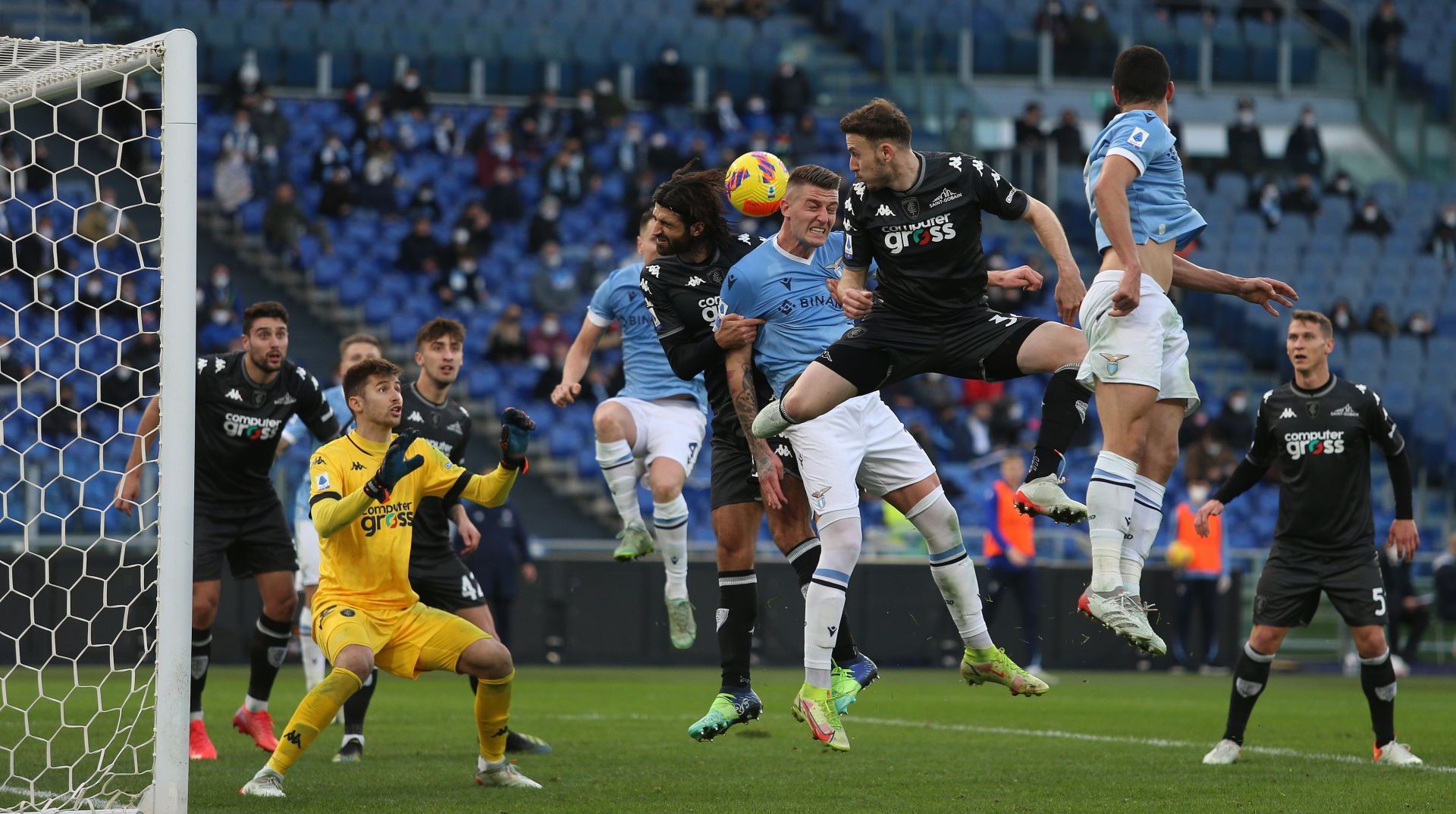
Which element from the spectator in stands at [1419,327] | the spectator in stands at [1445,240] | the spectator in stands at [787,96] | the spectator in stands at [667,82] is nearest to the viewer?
the spectator in stands at [1419,327]

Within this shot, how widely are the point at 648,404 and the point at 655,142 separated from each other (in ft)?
52.3

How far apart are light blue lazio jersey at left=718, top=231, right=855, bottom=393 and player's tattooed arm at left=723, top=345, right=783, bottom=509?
169 millimetres

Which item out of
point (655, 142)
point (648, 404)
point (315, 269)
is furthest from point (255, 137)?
point (648, 404)

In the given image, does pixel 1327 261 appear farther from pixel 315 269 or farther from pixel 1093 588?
pixel 1093 588

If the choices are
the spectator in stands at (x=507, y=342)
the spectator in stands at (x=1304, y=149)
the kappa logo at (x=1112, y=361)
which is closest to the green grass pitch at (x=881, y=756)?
the kappa logo at (x=1112, y=361)

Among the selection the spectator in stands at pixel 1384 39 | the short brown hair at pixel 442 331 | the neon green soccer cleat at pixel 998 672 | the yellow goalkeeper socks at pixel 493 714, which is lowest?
the yellow goalkeeper socks at pixel 493 714

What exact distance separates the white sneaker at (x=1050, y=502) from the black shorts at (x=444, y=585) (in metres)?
3.66

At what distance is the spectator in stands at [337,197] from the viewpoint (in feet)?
77.6

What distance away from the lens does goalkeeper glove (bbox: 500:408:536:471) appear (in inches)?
303

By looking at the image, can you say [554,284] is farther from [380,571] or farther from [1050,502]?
[1050,502]

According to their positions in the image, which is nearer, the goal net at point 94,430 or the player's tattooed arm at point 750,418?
the goal net at point 94,430

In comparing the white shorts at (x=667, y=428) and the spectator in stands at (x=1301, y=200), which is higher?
the spectator in stands at (x=1301, y=200)

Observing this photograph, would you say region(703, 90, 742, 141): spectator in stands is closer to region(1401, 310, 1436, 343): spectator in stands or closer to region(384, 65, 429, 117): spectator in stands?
region(384, 65, 429, 117): spectator in stands

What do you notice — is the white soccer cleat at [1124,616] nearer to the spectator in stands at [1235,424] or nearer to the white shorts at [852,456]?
the white shorts at [852,456]
